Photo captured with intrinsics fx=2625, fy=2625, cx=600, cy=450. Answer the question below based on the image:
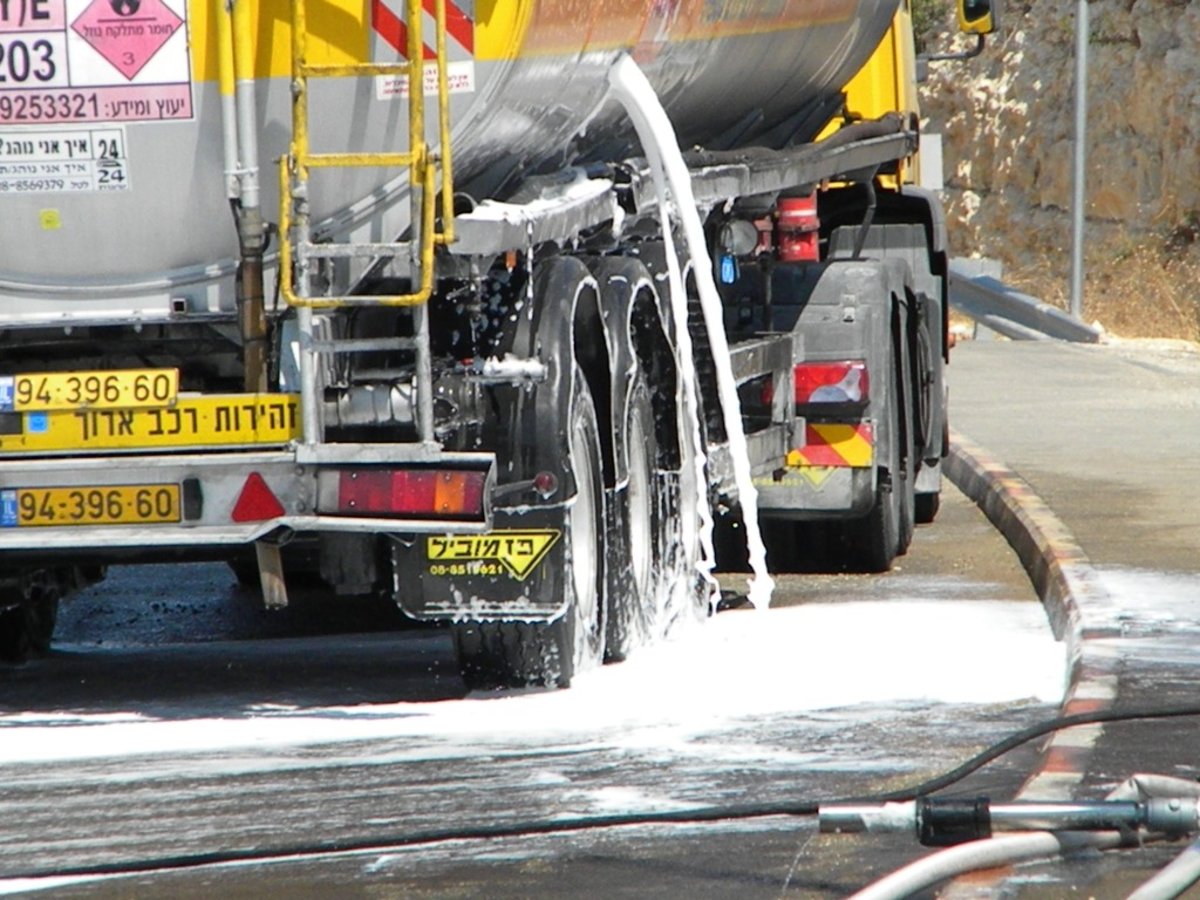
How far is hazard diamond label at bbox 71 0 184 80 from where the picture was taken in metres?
7.13

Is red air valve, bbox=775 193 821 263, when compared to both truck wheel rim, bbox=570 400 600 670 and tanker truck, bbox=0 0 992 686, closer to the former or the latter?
tanker truck, bbox=0 0 992 686

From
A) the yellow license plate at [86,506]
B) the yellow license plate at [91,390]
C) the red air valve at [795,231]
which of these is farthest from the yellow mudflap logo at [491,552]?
the red air valve at [795,231]

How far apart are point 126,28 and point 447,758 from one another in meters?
2.17

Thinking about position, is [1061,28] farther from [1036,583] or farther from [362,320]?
[362,320]

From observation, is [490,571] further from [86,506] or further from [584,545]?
[86,506]

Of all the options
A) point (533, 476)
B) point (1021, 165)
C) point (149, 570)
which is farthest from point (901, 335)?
point (1021, 165)

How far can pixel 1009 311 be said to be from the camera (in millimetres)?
26141

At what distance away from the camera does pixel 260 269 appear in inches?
286

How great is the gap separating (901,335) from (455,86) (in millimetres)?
4717

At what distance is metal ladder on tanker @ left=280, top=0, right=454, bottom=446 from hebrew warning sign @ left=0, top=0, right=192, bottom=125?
0.40m

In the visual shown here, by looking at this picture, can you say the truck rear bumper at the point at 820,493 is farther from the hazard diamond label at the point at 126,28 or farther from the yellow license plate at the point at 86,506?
the hazard diamond label at the point at 126,28

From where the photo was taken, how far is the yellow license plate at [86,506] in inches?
285

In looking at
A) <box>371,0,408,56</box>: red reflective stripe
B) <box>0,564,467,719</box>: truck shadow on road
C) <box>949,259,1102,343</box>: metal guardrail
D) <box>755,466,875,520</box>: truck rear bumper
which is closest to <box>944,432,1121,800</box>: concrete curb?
<box>755,466,875,520</box>: truck rear bumper

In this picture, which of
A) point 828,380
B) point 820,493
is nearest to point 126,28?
point 828,380
